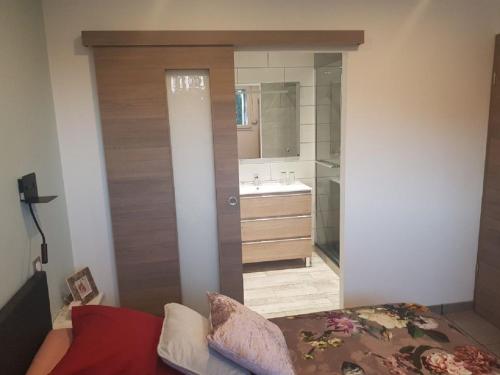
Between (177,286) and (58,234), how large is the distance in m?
0.82

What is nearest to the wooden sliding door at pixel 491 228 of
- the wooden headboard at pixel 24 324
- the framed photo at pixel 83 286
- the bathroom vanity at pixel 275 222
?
the bathroom vanity at pixel 275 222

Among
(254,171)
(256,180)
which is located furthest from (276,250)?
(254,171)

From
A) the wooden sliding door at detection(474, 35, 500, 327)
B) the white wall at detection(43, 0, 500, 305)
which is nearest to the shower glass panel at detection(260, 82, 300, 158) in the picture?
the white wall at detection(43, 0, 500, 305)

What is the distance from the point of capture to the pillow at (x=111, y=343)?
1258mm

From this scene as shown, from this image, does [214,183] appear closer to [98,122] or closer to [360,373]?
[98,122]

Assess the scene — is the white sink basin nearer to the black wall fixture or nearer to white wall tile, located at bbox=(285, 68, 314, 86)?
white wall tile, located at bbox=(285, 68, 314, 86)

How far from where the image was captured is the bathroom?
359 centimetres

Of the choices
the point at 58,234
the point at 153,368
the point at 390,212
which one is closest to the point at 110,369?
the point at 153,368

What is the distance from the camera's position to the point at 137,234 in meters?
2.40

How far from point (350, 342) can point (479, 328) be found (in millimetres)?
1584

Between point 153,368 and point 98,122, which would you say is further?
point 98,122

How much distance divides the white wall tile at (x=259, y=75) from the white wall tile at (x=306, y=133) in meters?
0.55

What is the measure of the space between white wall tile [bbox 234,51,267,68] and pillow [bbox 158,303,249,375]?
2869 millimetres

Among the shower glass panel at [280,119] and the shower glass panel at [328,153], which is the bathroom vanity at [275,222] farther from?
Result: the shower glass panel at [280,119]
